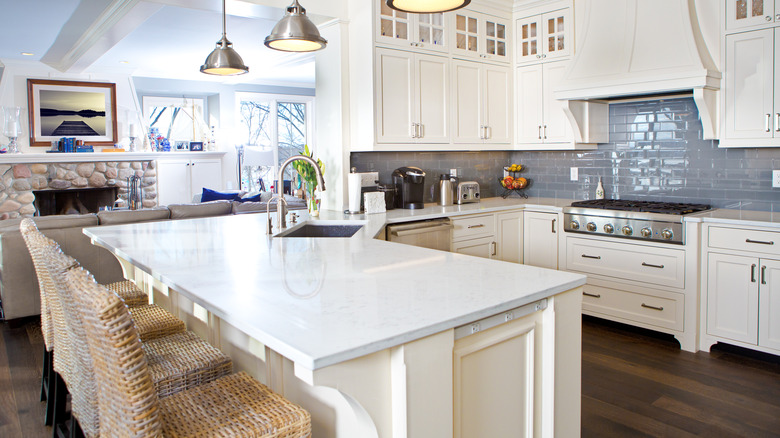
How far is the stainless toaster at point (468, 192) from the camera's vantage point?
4812mm

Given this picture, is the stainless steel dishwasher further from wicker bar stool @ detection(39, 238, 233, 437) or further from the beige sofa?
the beige sofa

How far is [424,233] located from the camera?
399 cm

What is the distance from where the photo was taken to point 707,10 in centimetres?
375

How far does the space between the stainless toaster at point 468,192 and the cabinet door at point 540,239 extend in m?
0.49

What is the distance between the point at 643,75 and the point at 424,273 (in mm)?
2864

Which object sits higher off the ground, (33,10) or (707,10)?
(33,10)

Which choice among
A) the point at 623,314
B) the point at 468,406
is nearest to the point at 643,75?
the point at 623,314

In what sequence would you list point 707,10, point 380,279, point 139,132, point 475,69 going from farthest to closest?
point 139,132 → point 475,69 → point 707,10 → point 380,279

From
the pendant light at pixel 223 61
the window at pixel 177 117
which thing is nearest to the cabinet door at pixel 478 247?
the pendant light at pixel 223 61

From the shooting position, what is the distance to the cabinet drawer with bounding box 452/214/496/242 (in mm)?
4305

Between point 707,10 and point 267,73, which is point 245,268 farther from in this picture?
point 267,73

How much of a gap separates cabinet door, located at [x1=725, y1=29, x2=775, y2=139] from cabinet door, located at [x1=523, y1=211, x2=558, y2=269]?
1.42 m

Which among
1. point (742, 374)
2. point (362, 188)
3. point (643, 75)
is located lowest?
point (742, 374)

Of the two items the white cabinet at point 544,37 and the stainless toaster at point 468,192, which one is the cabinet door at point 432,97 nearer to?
the stainless toaster at point 468,192
